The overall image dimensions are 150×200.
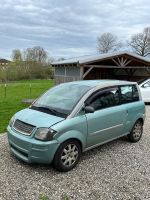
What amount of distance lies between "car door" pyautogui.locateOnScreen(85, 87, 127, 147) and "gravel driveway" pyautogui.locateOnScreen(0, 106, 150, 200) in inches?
18.4

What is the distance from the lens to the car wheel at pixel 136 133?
592 centimetres

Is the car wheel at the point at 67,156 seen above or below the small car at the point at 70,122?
below

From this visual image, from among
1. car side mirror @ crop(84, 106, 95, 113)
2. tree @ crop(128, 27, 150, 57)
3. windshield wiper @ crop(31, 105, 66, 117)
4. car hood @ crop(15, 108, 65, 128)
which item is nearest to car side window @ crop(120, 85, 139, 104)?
car side mirror @ crop(84, 106, 95, 113)

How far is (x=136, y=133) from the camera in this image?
604 centimetres

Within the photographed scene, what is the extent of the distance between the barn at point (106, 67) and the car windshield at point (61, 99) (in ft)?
31.8

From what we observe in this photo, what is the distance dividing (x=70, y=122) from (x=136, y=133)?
8.36 feet

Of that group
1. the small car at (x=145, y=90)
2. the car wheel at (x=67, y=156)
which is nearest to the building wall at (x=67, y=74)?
the small car at (x=145, y=90)

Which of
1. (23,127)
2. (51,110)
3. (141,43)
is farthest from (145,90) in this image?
(141,43)

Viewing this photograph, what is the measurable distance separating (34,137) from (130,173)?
1.89m

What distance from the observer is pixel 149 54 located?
45.1 meters

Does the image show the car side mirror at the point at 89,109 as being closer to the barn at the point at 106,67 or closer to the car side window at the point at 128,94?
the car side window at the point at 128,94

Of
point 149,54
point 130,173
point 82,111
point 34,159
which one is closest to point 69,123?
point 82,111

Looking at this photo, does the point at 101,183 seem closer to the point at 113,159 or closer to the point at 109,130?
the point at 113,159

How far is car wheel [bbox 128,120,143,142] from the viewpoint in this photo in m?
5.92
